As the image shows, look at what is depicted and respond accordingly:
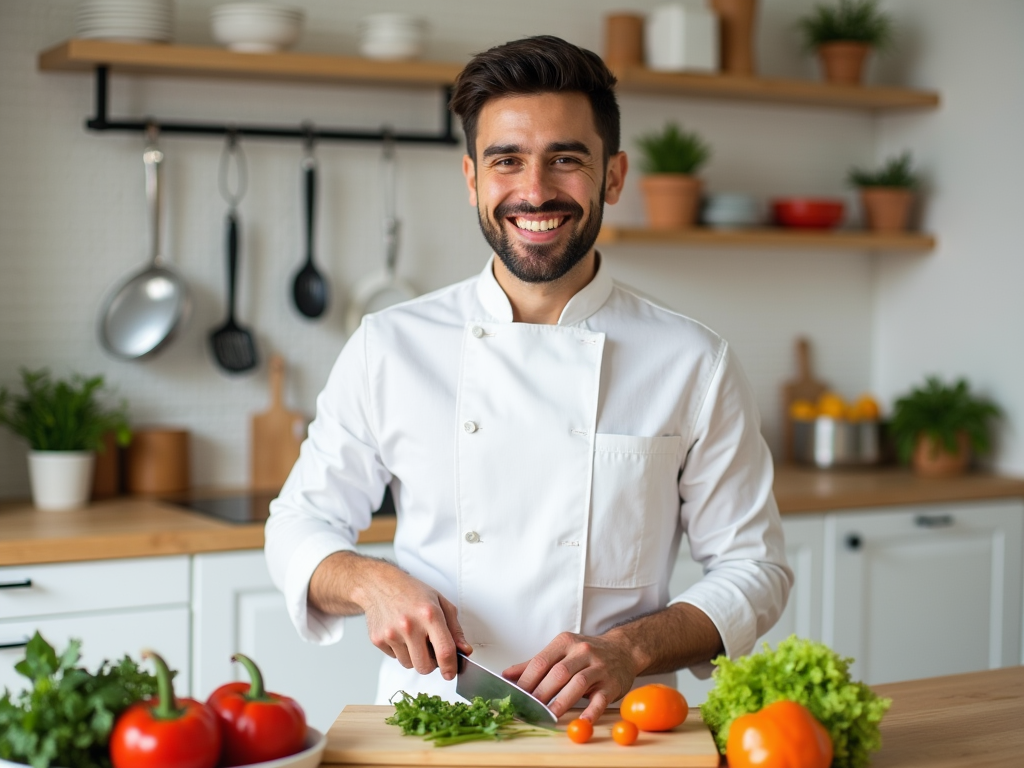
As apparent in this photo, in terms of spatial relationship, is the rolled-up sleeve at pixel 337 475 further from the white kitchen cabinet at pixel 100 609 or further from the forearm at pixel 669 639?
the white kitchen cabinet at pixel 100 609

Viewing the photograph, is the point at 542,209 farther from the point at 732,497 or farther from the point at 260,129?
the point at 260,129

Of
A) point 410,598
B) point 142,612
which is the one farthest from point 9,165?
point 410,598

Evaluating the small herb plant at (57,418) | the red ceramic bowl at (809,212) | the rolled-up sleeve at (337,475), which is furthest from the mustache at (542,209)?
the red ceramic bowl at (809,212)

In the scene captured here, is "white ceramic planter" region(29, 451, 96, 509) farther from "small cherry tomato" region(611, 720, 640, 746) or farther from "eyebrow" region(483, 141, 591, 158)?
"small cherry tomato" region(611, 720, 640, 746)

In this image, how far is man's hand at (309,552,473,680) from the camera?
1.41 metres

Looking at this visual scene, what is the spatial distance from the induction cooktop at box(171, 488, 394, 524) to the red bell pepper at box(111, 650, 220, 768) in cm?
142

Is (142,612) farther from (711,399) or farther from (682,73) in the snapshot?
(682,73)

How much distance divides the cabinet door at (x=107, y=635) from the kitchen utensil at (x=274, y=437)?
672mm

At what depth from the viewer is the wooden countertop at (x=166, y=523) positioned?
2275 millimetres

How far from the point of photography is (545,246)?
1.65 metres

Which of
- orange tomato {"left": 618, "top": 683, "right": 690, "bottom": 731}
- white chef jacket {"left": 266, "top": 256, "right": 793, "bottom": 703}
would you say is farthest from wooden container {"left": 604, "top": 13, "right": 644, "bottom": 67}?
orange tomato {"left": 618, "top": 683, "right": 690, "bottom": 731}

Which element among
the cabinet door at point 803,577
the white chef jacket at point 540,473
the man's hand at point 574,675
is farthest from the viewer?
the cabinet door at point 803,577

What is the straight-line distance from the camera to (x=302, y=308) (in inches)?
119

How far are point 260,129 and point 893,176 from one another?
177 cm
